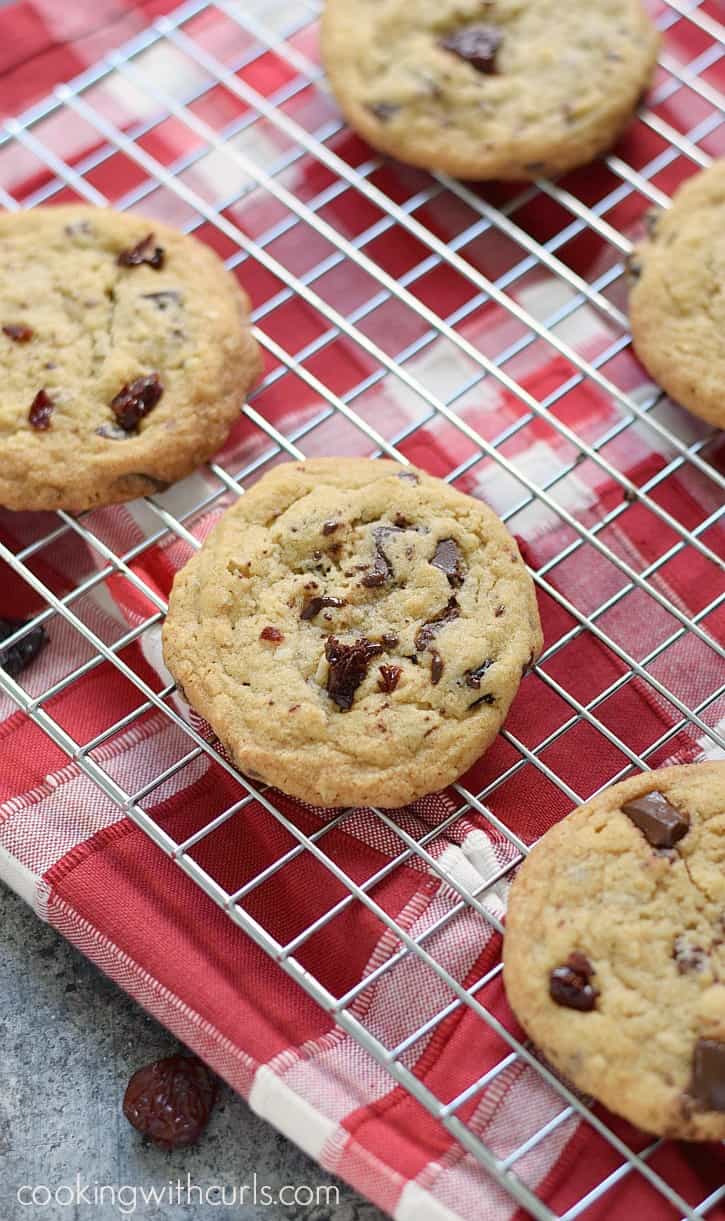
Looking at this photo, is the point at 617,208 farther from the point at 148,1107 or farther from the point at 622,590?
the point at 148,1107

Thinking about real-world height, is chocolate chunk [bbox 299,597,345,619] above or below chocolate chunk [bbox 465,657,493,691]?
below

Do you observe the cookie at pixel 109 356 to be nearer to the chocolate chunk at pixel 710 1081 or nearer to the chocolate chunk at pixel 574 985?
the chocolate chunk at pixel 574 985

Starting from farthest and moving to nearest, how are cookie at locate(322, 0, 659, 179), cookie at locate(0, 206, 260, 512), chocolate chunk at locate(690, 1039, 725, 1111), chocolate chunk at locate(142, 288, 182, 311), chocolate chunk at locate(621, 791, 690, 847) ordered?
1. cookie at locate(322, 0, 659, 179)
2. chocolate chunk at locate(142, 288, 182, 311)
3. cookie at locate(0, 206, 260, 512)
4. chocolate chunk at locate(621, 791, 690, 847)
5. chocolate chunk at locate(690, 1039, 725, 1111)

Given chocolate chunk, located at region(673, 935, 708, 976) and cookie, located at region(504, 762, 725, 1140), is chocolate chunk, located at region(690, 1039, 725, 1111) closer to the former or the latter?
cookie, located at region(504, 762, 725, 1140)

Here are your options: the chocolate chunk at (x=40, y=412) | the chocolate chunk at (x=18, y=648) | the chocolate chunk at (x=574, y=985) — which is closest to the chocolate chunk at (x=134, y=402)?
the chocolate chunk at (x=40, y=412)

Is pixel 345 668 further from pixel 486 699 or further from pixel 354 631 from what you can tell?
pixel 486 699

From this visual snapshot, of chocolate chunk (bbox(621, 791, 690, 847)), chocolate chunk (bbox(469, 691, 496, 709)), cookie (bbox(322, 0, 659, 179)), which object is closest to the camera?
chocolate chunk (bbox(621, 791, 690, 847))

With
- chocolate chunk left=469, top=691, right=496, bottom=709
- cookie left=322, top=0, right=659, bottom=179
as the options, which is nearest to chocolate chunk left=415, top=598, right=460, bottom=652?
chocolate chunk left=469, top=691, right=496, bottom=709
